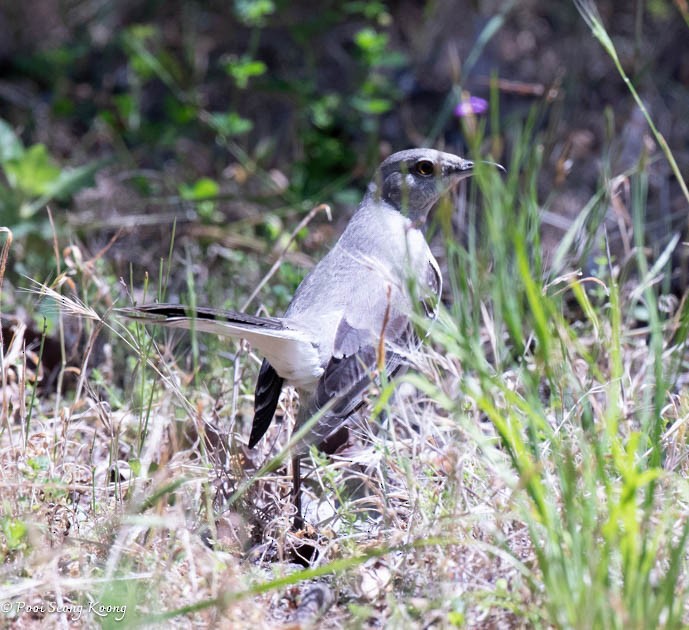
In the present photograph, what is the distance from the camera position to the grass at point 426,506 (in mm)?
2240

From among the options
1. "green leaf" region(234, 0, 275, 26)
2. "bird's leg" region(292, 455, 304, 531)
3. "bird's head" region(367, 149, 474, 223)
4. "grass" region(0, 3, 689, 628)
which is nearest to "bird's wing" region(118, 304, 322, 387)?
"grass" region(0, 3, 689, 628)

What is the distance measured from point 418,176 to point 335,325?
102 cm

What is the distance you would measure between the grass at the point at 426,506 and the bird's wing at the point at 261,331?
0.10 metres

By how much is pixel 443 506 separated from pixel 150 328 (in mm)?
1334

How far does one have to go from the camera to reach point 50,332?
437cm

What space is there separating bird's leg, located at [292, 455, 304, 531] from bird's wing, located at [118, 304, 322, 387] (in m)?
0.34

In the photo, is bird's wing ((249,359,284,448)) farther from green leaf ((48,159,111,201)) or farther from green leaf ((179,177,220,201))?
green leaf ((48,159,111,201))

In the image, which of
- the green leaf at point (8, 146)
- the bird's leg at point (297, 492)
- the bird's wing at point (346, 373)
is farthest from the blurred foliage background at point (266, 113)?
the bird's leg at point (297, 492)

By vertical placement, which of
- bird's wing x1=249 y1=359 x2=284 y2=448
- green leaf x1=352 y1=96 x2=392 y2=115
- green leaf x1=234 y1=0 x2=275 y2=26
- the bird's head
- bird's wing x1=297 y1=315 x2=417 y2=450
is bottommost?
bird's wing x1=249 y1=359 x2=284 y2=448

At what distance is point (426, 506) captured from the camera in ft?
9.46

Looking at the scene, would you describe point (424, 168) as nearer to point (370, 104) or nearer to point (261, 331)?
point (261, 331)

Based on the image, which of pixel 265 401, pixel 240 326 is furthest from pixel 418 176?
pixel 240 326

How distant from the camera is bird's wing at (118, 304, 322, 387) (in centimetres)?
294

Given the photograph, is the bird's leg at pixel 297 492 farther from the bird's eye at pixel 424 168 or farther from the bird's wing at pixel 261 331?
the bird's eye at pixel 424 168
